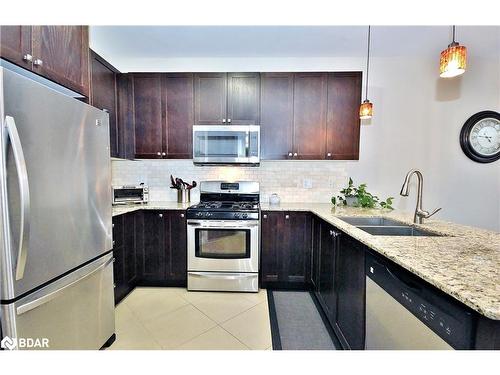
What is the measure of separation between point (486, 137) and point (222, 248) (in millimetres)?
3507

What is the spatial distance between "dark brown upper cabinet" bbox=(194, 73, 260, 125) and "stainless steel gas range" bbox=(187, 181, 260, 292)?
108cm

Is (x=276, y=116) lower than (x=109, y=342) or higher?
higher

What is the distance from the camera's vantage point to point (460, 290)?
664 millimetres

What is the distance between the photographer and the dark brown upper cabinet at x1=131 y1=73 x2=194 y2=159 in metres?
2.63

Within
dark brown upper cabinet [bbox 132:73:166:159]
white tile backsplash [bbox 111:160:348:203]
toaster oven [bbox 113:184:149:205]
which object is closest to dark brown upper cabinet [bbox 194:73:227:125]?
dark brown upper cabinet [bbox 132:73:166:159]

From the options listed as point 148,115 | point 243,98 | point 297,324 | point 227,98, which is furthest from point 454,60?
point 148,115

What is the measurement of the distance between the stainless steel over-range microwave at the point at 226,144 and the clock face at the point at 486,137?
2.73 meters

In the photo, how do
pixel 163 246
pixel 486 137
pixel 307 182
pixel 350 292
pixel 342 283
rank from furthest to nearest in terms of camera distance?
pixel 307 182 < pixel 486 137 < pixel 163 246 < pixel 342 283 < pixel 350 292

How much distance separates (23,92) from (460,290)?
1761 mm

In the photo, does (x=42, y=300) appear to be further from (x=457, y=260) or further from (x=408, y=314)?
(x=457, y=260)

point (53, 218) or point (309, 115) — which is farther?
point (309, 115)

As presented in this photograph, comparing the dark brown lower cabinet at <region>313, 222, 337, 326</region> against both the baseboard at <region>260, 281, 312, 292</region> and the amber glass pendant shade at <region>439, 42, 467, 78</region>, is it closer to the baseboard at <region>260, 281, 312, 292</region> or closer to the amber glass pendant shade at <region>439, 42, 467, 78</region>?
the baseboard at <region>260, 281, 312, 292</region>

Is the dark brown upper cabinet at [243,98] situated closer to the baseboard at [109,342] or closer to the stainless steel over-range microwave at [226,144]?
the stainless steel over-range microwave at [226,144]

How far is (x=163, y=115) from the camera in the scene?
8.69 ft
